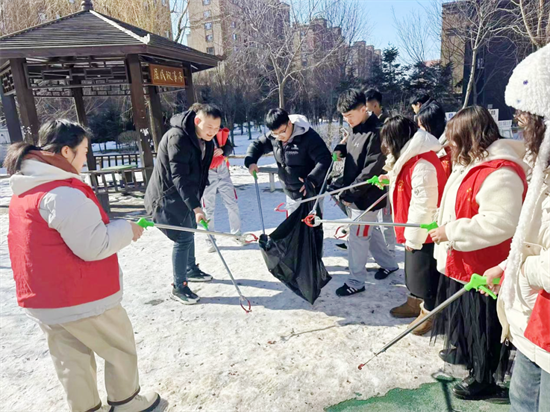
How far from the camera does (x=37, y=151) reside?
1.72m

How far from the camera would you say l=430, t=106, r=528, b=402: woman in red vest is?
5.67 ft

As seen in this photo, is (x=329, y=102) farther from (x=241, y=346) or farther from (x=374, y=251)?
(x=241, y=346)

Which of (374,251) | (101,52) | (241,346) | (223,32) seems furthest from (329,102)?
(241,346)

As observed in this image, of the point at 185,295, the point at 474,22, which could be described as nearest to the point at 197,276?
the point at 185,295

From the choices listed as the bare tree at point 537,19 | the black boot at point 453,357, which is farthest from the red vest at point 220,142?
the bare tree at point 537,19

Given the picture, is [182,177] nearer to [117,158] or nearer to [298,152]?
[298,152]

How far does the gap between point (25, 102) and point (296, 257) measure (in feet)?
16.3

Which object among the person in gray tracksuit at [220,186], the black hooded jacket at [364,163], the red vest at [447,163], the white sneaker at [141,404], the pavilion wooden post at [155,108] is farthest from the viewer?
the pavilion wooden post at [155,108]

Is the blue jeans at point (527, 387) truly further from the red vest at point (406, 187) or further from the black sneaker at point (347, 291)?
the black sneaker at point (347, 291)

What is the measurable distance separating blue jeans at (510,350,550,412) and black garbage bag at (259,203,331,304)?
5.73 ft

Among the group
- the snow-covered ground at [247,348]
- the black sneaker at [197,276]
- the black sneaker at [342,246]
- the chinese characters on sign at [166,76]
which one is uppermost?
the chinese characters on sign at [166,76]

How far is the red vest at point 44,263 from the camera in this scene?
166 centimetres

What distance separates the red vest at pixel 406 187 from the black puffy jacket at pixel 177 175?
1524 millimetres

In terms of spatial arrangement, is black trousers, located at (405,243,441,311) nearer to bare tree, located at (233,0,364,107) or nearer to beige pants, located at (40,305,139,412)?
beige pants, located at (40,305,139,412)
